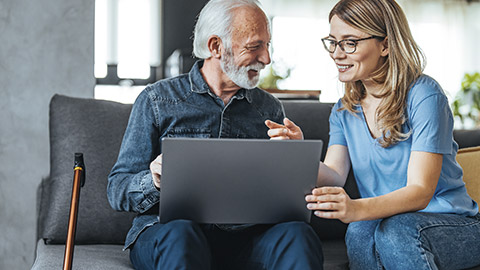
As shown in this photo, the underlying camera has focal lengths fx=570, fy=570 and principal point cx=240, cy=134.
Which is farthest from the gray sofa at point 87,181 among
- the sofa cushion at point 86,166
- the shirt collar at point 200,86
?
the shirt collar at point 200,86

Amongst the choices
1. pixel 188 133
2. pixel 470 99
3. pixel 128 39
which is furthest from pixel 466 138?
pixel 128 39

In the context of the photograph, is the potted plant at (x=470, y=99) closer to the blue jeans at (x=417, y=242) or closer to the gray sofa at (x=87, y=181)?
the gray sofa at (x=87, y=181)

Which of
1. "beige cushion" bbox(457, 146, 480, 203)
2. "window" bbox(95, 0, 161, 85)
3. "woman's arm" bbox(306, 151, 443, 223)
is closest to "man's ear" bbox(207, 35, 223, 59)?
"woman's arm" bbox(306, 151, 443, 223)

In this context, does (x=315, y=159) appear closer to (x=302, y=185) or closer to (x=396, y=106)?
(x=302, y=185)

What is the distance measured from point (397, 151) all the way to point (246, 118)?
0.45 metres

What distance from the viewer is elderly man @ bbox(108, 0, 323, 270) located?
1.41m

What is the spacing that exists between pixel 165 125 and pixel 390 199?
0.66m

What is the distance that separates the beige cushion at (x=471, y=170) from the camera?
74.4 inches

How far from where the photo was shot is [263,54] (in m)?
1.68

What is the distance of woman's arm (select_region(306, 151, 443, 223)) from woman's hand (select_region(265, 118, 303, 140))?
0.62 ft

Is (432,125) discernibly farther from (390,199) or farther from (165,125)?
(165,125)

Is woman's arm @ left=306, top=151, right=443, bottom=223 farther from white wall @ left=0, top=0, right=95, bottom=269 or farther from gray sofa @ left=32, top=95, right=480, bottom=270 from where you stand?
white wall @ left=0, top=0, right=95, bottom=269

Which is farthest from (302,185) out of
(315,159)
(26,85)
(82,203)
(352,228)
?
(26,85)

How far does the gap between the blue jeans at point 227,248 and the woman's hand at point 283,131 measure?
22 centimetres
